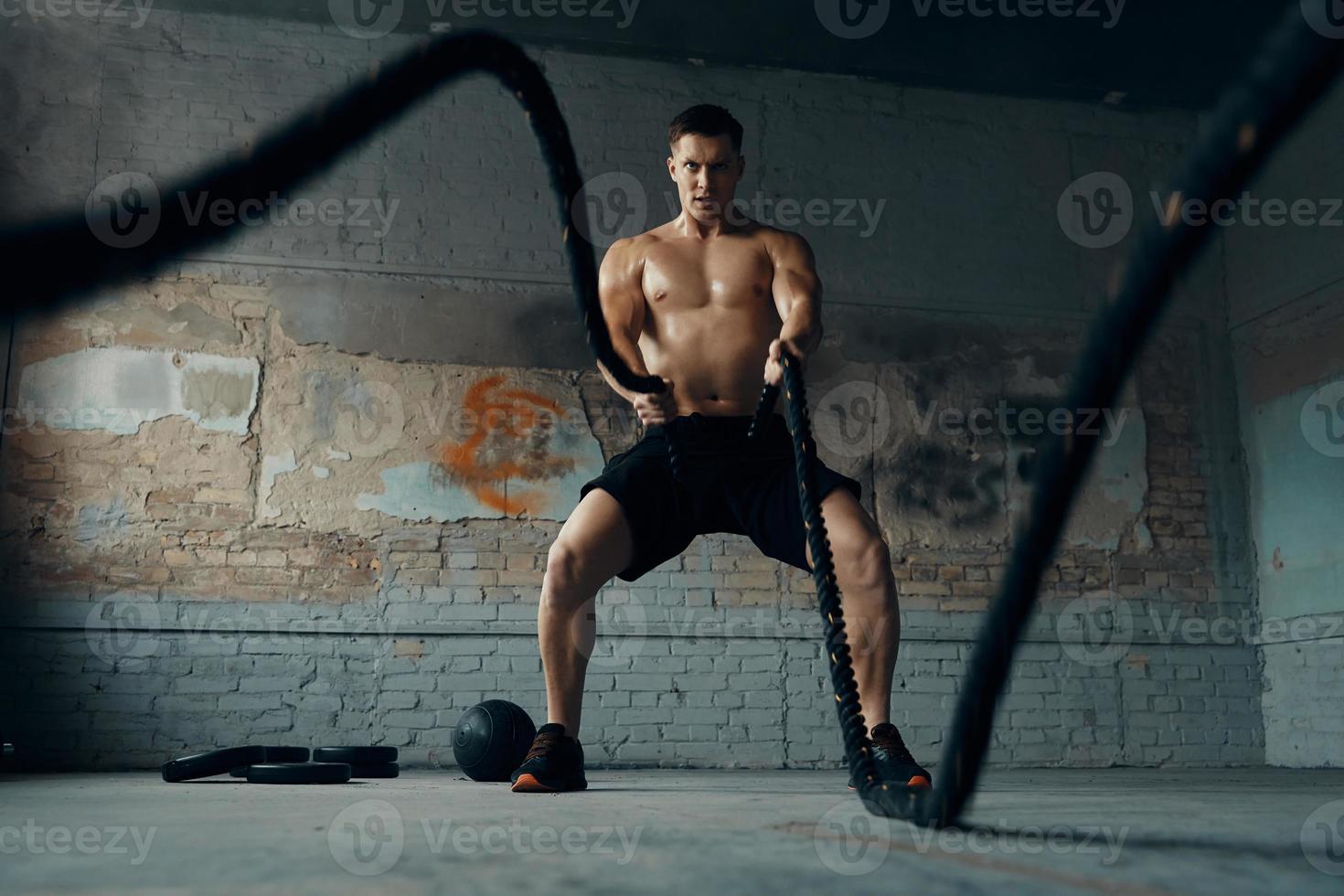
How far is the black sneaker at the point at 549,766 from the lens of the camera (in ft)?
8.25

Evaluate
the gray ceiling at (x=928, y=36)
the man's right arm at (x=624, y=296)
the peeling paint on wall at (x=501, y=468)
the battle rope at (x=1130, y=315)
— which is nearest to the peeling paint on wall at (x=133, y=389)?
the peeling paint on wall at (x=501, y=468)

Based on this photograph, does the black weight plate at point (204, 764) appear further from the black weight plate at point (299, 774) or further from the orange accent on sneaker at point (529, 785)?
the orange accent on sneaker at point (529, 785)

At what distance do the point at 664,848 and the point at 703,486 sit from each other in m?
1.48

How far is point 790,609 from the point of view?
566 centimetres

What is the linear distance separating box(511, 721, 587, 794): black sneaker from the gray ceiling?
4.41 m

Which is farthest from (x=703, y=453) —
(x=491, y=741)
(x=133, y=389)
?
(x=133, y=389)

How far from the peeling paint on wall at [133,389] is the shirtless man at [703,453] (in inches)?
123

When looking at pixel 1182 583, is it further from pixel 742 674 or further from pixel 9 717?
pixel 9 717

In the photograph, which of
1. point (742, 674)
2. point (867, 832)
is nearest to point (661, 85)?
point (742, 674)

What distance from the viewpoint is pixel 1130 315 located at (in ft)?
3.18

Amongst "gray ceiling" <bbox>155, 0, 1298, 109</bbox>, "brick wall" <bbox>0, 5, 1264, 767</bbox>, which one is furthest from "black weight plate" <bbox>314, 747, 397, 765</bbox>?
"gray ceiling" <bbox>155, 0, 1298, 109</bbox>

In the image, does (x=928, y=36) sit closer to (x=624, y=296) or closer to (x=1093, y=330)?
(x=624, y=296)

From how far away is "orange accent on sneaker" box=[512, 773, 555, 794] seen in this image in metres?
2.51

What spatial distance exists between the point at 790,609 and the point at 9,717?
A: 3.65 m
